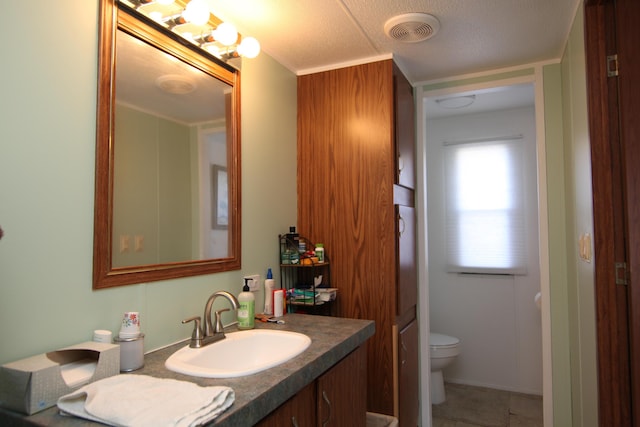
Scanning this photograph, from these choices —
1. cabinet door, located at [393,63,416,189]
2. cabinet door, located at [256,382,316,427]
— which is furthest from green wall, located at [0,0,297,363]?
cabinet door, located at [393,63,416,189]

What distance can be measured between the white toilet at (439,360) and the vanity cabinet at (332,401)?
59.9 inches

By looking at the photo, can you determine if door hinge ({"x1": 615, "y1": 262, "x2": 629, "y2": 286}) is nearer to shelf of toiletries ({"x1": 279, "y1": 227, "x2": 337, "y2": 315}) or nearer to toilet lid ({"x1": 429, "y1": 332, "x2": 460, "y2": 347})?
shelf of toiletries ({"x1": 279, "y1": 227, "x2": 337, "y2": 315})

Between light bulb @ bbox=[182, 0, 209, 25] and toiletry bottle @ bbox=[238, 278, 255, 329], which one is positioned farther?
toiletry bottle @ bbox=[238, 278, 255, 329]

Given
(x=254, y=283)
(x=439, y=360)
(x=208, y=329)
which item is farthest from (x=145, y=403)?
(x=439, y=360)

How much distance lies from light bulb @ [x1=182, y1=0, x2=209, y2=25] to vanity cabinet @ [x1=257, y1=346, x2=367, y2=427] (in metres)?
1.28

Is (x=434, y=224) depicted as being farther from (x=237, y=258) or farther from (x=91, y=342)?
(x=91, y=342)

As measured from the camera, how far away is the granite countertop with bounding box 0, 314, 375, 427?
91 centimetres

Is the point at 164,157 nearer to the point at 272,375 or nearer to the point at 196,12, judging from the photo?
the point at 196,12

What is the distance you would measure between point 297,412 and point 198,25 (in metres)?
1.36

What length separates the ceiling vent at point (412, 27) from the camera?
184 cm

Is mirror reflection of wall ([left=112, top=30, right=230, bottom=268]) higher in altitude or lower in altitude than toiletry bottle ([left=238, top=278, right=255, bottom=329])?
higher

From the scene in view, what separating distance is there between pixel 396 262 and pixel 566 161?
1.07m

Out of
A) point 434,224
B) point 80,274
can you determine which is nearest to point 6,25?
point 80,274

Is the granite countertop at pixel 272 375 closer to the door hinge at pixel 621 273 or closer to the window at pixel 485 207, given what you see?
the door hinge at pixel 621 273
